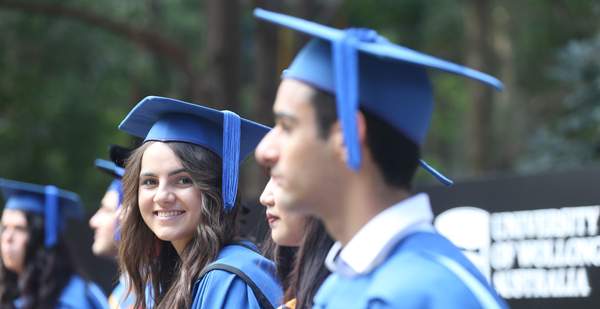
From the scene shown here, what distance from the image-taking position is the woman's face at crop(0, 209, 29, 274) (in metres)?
Result: 6.64

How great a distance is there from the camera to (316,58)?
2080mm

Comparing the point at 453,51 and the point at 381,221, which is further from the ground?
the point at 453,51

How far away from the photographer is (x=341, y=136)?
6.60 feet

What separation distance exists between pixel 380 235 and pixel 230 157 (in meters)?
1.62

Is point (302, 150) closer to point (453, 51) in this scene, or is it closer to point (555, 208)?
point (555, 208)

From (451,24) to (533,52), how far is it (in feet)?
4.67

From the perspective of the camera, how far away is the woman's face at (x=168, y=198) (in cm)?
371

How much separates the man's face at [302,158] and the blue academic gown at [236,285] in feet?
4.49

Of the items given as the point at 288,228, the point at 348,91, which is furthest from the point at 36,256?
the point at 348,91

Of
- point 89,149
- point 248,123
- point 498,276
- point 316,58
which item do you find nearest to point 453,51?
point 89,149

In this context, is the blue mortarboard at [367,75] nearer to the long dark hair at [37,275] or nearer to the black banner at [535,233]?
the black banner at [535,233]

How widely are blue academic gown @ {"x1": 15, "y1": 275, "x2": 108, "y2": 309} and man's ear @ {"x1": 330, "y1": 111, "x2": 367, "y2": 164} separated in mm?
4479

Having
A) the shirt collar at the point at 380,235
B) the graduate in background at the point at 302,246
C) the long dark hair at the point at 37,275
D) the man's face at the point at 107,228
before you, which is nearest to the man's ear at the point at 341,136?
the shirt collar at the point at 380,235

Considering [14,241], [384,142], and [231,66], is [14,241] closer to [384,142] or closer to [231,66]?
[231,66]
